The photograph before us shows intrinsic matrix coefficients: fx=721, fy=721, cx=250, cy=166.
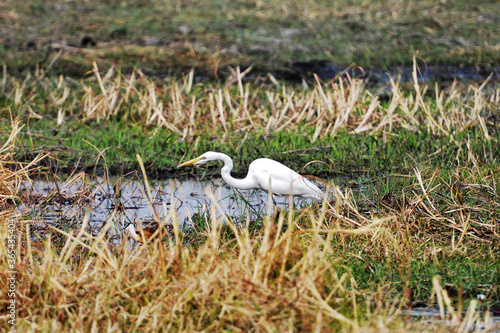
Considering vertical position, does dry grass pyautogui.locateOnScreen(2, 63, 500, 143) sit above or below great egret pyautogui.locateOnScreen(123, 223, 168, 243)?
above

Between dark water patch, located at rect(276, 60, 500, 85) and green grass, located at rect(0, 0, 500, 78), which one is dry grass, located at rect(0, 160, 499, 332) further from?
green grass, located at rect(0, 0, 500, 78)

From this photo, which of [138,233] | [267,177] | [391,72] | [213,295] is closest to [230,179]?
[267,177]

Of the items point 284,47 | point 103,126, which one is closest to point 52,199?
point 103,126

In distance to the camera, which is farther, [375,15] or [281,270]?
[375,15]

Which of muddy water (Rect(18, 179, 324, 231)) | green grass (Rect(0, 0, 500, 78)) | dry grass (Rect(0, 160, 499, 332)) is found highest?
green grass (Rect(0, 0, 500, 78))

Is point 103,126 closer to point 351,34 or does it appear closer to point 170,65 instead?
point 170,65

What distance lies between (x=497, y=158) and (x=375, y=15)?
8.08 m

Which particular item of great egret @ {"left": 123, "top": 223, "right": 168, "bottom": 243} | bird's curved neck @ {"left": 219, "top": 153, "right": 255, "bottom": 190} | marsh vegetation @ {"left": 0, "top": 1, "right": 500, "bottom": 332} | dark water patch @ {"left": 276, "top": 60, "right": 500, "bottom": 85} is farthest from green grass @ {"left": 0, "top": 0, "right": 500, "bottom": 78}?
great egret @ {"left": 123, "top": 223, "right": 168, "bottom": 243}

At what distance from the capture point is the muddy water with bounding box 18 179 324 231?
4402mm

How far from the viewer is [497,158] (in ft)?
17.4

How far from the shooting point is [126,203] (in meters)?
4.95

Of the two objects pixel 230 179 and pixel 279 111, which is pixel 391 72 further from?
pixel 230 179

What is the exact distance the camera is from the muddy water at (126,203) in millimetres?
4402

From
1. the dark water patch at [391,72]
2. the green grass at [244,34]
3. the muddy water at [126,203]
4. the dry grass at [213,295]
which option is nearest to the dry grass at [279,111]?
the muddy water at [126,203]
